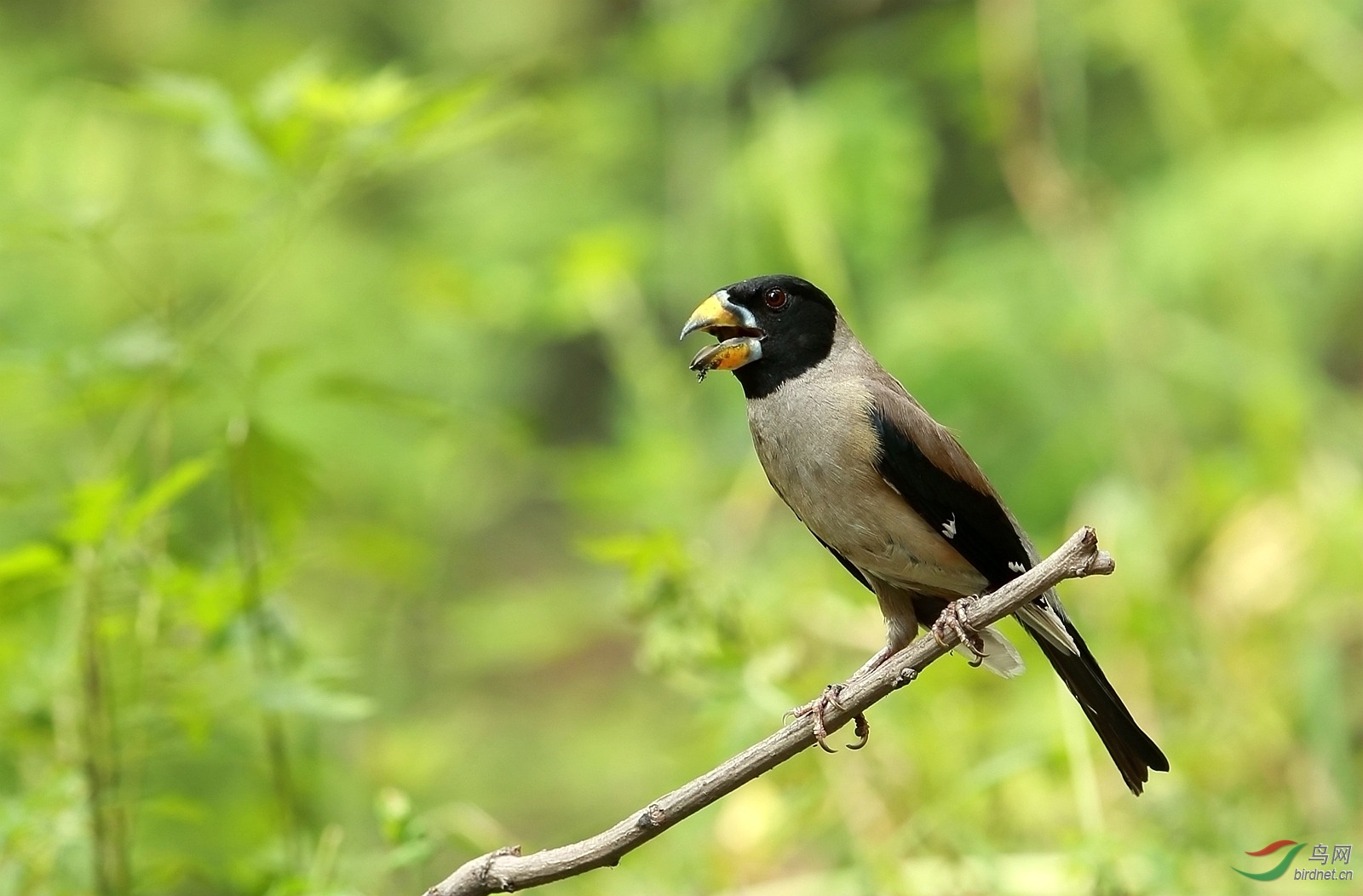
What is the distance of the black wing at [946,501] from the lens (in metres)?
3.09

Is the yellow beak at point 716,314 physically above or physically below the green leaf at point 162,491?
above

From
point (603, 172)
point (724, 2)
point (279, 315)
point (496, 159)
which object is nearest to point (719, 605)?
point (724, 2)

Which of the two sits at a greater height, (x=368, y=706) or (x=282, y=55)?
(x=282, y=55)

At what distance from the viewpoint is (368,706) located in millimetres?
3148

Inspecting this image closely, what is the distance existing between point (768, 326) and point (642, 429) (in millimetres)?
2728

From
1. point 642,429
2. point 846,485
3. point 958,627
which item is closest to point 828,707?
point 958,627

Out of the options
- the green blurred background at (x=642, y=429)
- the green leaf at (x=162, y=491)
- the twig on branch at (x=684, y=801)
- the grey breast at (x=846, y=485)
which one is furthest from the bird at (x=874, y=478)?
the green leaf at (x=162, y=491)

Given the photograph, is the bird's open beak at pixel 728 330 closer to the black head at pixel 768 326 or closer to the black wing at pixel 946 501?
the black head at pixel 768 326

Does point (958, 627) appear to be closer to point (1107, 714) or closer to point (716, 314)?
point (1107, 714)

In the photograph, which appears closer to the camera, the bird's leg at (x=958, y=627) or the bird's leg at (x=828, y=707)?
the bird's leg at (x=828, y=707)

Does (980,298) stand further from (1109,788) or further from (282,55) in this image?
(282,55)

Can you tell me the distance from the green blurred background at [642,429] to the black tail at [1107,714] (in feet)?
0.91

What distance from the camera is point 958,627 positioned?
9.02 ft

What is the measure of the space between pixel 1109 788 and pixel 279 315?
198 inches
